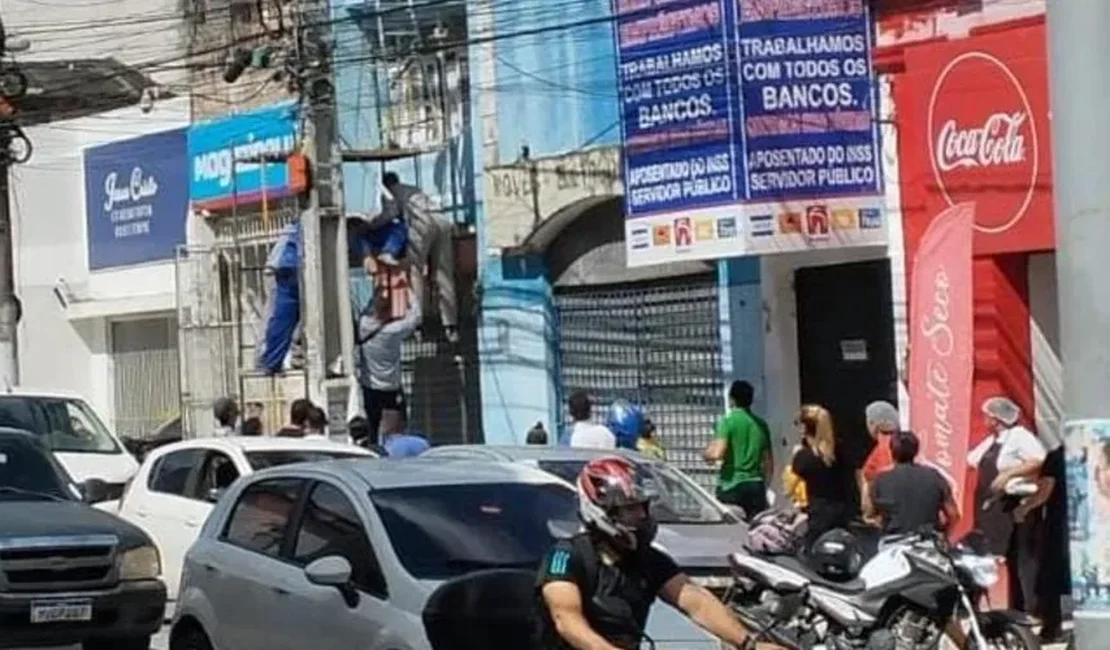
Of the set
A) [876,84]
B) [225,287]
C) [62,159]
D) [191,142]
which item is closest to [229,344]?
[225,287]

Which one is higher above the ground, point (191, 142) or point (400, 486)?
point (191, 142)

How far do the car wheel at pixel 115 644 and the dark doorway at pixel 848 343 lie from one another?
25.3ft

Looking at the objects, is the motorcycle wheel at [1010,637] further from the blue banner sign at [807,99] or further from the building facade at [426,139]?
the building facade at [426,139]

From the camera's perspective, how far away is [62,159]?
117 feet

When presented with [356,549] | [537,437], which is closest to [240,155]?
[537,437]

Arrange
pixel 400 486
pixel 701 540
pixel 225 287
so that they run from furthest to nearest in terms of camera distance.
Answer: pixel 225 287, pixel 701 540, pixel 400 486

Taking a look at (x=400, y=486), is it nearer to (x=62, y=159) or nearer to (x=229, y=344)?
(x=229, y=344)

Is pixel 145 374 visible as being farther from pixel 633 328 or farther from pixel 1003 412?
pixel 1003 412

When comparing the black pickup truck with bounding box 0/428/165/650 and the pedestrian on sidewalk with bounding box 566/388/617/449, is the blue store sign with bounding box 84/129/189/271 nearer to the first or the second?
the pedestrian on sidewalk with bounding box 566/388/617/449

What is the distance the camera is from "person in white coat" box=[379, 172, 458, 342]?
26.5m

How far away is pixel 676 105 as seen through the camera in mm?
20516

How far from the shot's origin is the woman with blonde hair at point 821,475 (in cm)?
1689

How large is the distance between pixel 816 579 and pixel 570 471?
2.00 meters

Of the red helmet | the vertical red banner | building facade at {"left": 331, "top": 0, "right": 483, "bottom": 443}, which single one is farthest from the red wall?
the red helmet
